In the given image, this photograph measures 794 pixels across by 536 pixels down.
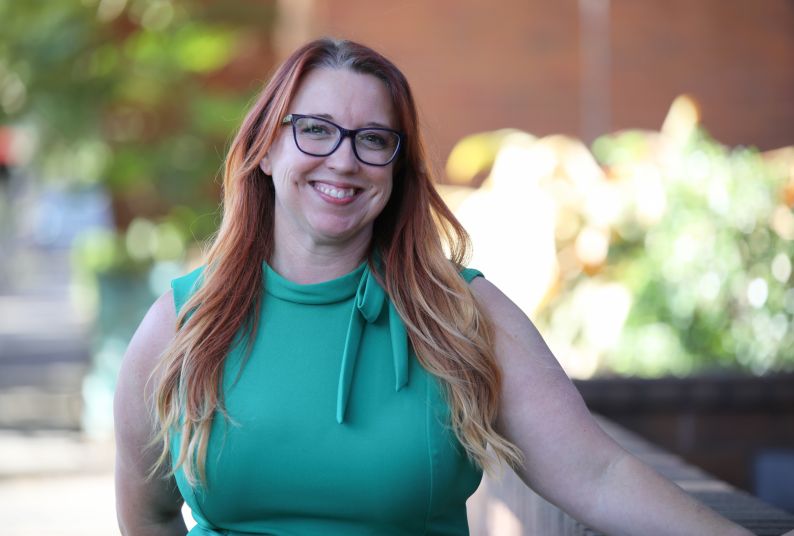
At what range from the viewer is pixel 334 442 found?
7.75 ft

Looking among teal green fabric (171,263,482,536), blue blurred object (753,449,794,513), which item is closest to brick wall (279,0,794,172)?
blue blurred object (753,449,794,513)

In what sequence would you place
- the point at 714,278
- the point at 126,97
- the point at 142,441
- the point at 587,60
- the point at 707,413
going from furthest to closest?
the point at 126,97 → the point at 587,60 → the point at 714,278 → the point at 707,413 → the point at 142,441

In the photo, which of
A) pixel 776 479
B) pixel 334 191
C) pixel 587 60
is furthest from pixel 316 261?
pixel 587 60

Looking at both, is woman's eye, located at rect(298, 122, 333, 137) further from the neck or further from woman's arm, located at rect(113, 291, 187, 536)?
woman's arm, located at rect(113, 291, 187, 536)

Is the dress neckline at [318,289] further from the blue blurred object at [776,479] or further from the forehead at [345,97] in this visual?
the blue blurred object at [776,479]

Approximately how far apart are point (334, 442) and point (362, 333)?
9.3 inches

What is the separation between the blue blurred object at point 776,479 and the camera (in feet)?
12.6

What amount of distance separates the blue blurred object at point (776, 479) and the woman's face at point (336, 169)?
6.34ft

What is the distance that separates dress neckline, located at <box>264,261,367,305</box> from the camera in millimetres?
2520

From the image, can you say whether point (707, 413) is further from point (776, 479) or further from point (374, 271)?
point (374, 271)

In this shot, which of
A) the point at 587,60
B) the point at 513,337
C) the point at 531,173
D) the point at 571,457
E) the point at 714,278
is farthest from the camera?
the point at 587,60

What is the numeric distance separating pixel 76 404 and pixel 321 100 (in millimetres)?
7483

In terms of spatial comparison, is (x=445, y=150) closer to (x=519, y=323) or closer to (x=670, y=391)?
(x=670, y=391)

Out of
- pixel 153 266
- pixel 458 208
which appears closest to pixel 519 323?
pixel 458 208
